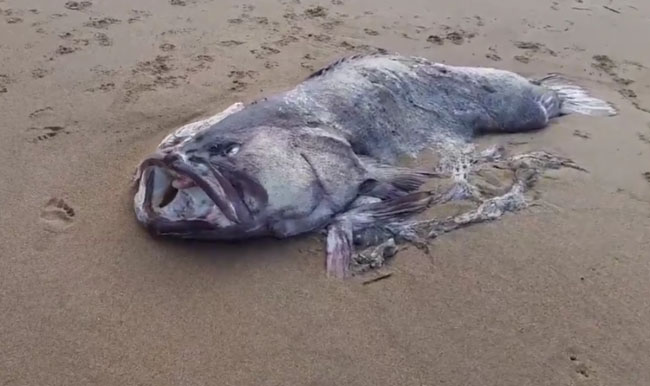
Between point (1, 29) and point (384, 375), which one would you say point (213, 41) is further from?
point (384, 375)

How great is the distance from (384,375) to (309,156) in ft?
4.49

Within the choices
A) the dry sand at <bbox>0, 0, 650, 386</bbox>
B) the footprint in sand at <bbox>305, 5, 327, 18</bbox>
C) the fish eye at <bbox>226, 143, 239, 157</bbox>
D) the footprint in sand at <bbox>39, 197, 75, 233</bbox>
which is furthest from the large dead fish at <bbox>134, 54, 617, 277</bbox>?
the footprint in sand at <bbox>305, 5, 327, 18</bbox>

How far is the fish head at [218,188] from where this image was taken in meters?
3.63

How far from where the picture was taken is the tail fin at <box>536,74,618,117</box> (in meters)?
5.37

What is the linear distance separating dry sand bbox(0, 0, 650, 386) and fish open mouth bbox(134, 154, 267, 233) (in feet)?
0.47

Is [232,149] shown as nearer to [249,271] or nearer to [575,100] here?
[249,271]

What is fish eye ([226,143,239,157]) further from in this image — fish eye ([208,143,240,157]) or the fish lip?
the fish lip

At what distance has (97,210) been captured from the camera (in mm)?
3951

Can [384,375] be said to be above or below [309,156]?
below

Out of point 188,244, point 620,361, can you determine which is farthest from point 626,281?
point 188,244

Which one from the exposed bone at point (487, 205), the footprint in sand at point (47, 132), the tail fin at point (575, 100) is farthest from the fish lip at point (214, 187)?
the tail fin at point (575, 100)

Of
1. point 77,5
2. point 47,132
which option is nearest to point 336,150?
point 47,132

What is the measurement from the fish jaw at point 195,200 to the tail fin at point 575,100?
275cm

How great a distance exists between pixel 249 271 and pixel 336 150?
93cm
